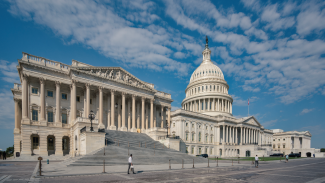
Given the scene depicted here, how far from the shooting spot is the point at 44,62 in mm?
42438

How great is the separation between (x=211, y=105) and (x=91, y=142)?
76176 mm

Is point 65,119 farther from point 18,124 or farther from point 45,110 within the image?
point 18,124

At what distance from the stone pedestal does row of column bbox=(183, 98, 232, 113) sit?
7295 centimetres

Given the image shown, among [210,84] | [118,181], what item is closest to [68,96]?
[118,181]

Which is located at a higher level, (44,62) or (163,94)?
(44,62)

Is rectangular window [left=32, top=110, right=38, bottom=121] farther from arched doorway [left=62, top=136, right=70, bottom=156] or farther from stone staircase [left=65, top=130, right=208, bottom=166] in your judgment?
stone staircase [left=65, top=130, right=208, bottom=166]

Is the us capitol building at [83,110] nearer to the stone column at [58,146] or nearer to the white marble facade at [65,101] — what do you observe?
the white marble facade at [65,101]

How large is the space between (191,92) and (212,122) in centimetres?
3022

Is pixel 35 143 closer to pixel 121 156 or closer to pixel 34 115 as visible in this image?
pixel 34 115

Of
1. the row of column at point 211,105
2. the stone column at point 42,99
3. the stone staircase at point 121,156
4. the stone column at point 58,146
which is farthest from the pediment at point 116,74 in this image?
the row of column at point 211,105

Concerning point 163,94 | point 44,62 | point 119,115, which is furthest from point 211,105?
point 44,62

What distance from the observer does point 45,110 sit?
42312 mm

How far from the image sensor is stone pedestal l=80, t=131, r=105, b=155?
3039 centimetres

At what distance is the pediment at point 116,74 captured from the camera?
149 ft
